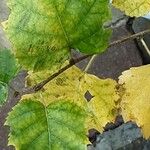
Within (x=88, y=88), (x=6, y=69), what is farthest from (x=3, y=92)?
(x=88, y=88)

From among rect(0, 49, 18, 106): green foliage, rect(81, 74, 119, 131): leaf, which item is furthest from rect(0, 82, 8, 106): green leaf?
rect(81, 74, 119, 131): leaf

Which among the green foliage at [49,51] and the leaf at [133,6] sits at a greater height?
the leaf at [133,6]

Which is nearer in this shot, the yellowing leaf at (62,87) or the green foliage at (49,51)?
the green foliage at (49,51)

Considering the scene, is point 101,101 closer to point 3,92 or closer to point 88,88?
point 88,88

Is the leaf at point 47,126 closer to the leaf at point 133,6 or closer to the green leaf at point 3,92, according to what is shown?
the green leaf at point 3,92

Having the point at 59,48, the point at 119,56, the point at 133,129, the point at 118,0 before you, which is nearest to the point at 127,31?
the point at 119,56

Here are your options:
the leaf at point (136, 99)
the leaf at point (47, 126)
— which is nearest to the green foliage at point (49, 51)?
the leaf at point (47, 126)

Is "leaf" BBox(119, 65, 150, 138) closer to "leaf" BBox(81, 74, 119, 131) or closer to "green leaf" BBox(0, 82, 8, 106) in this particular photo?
"leaf" BBox(81, 74, 119, 131)

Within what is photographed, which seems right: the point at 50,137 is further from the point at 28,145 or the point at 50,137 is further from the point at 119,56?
the point at 119,56
